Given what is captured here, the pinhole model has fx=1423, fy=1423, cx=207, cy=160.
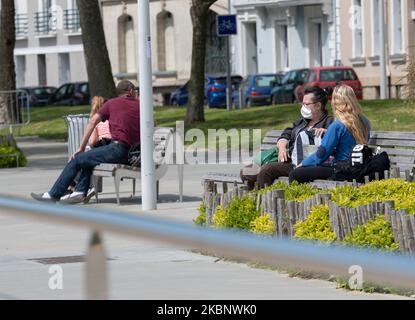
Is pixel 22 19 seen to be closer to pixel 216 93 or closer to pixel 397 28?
pixel 216 93

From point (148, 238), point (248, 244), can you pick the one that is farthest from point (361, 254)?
point (148, 238)

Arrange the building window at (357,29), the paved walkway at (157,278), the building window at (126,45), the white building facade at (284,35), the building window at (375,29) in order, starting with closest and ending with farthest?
1. the paved walkway at (157,278)
2. the building window at (375,29)
3. the building window at (357,29)
4. the white building facade at (284,35)
5. the building window at (126,45)

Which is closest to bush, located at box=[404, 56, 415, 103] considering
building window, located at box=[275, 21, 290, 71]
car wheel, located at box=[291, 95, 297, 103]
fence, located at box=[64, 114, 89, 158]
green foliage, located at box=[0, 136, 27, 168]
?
green foliage, located at box=[0, 136, 27, 168]

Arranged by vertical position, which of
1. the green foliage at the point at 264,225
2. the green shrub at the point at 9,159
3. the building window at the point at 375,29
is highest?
the building window at the point at 375,29

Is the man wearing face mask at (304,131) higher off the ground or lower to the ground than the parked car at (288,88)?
higher

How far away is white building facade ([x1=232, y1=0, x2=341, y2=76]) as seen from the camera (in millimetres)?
58000

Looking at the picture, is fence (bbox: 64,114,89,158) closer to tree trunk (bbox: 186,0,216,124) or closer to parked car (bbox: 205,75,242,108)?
tree trunk (bbox: 186,0,216,124)

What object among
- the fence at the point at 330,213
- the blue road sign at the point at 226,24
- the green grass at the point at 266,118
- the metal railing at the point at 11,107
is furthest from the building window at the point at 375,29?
the fence at the point at 330,213

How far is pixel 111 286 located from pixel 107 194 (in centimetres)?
1402

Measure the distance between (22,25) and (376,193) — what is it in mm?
72414

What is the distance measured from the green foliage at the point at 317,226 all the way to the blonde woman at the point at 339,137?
7.40 ft

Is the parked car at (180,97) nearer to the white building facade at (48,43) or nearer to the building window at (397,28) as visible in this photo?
the building window at (397,28)

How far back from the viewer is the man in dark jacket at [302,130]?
511 inches
